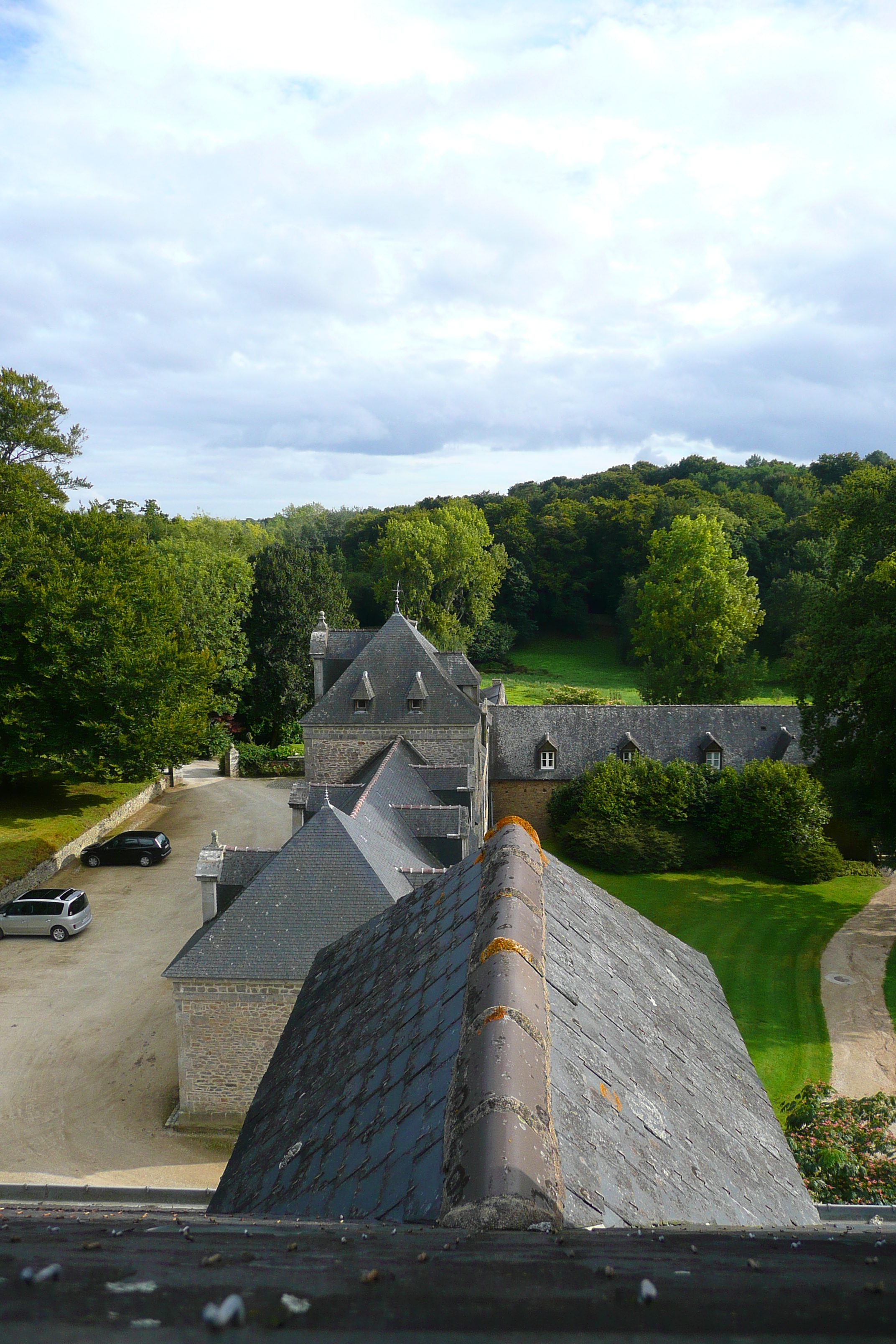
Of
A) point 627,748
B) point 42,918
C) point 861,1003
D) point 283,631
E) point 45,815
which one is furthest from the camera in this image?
point 283,631

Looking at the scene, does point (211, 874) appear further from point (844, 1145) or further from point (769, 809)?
point (769, 809)

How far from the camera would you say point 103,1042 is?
1834 cm

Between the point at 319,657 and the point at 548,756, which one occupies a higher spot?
the point at 319,657

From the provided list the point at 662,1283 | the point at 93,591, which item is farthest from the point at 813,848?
the point at 662,1283

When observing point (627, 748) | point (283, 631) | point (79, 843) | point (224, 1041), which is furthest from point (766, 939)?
point (283, 631)

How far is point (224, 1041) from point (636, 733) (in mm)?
23811

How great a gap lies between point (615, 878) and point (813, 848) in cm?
748

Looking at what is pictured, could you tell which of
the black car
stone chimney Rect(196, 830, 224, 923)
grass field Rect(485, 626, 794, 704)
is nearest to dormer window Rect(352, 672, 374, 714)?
stone chimney Rect(196, 830, 224, 923)

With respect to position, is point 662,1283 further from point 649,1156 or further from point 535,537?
point 535,537

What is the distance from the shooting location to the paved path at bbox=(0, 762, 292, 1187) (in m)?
14.5

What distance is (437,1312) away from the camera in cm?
187

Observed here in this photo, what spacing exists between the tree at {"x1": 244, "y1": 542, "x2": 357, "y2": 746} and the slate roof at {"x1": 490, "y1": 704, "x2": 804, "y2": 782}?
A: 1622 centimetres

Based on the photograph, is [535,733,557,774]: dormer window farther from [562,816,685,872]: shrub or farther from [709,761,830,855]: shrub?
[709,761,830,855]: shrub

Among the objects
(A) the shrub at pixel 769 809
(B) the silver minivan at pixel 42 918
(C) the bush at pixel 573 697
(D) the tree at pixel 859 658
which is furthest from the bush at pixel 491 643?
(B) the silver minivan at pixel 42 918
